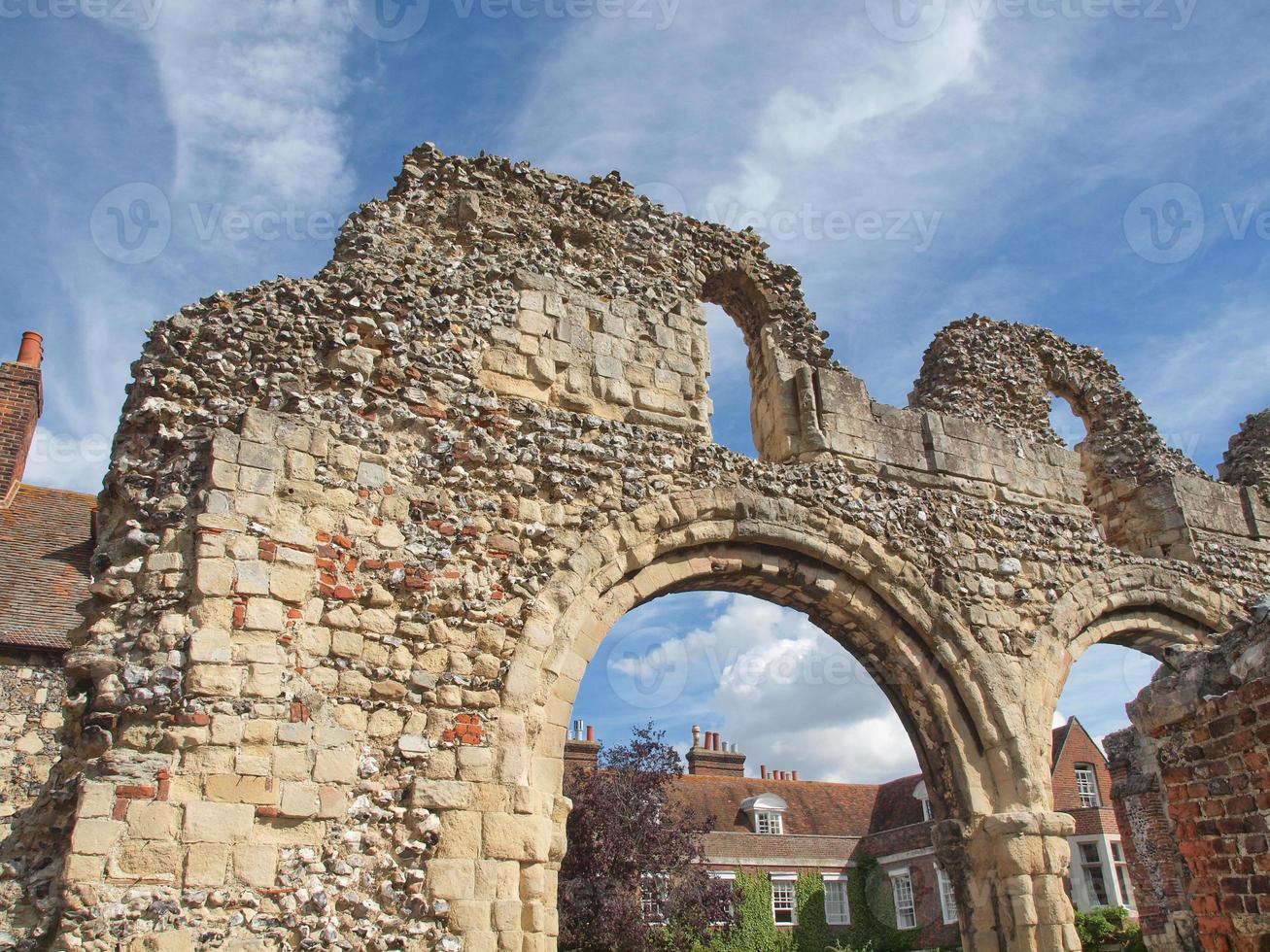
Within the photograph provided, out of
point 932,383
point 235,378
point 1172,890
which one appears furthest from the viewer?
point 1172,890

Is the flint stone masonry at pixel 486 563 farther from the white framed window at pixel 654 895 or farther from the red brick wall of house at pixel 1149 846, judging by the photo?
the white framed window at pixel 654 895

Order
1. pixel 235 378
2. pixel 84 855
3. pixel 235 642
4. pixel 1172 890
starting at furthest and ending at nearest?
1. pixel 1172 890
2. pixel 235 378
3. pixel 235 642
4. pixel 84 855

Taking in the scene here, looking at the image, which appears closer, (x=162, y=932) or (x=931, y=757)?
(x=162, y=932)

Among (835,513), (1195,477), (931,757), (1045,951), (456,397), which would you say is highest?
(1195,477)

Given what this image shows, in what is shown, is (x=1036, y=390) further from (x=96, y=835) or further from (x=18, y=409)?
(x=18, y=409)

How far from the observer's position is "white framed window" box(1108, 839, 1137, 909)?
23.9m

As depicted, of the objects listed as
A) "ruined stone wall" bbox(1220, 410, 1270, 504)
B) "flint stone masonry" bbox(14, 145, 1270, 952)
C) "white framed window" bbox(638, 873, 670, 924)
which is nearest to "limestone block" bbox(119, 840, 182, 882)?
"flint stone masonry" bbox(14, 145, 1270, 952)

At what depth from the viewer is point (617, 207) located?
878 cm

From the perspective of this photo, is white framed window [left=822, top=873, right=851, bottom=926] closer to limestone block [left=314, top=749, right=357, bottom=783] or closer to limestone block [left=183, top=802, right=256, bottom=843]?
limestone block [left=314, top=749, right=357, bottom=783]

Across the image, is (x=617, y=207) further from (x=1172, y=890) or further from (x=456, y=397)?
(x=1172, y=890)

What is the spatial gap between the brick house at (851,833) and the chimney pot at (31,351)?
15846 millimetres

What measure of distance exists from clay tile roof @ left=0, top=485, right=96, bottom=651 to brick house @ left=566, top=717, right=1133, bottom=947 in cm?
1492

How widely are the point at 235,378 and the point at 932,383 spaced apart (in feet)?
23.8

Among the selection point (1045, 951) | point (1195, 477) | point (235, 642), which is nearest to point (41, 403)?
point (235, 642)
